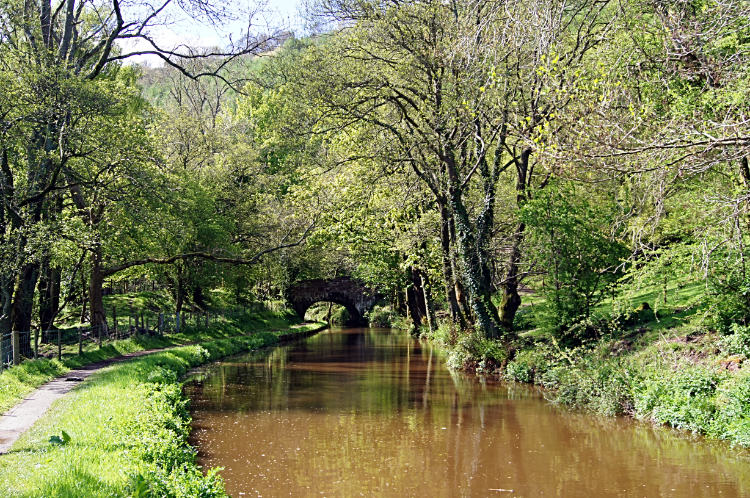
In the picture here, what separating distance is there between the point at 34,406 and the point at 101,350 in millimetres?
10199

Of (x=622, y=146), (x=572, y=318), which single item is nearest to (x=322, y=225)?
(x=572, y=318)

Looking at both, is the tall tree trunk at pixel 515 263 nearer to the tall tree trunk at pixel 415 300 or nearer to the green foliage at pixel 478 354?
the green foliage at pixel 478 354

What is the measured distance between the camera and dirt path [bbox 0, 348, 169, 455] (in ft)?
32.3

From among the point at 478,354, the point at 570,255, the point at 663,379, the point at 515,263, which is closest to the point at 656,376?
the point at 663,379

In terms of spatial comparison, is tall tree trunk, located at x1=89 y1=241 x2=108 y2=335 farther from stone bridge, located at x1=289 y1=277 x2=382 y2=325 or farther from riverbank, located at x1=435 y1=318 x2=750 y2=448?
stone bridge, located at x1=289 y1=277 x2=382 y2=325

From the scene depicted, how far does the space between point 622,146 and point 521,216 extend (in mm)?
9609

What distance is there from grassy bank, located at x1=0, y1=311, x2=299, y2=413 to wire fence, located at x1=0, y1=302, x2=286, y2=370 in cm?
31

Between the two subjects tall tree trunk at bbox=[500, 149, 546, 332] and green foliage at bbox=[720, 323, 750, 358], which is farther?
tall tree trunk at bbox=[500, 149, 546, 332]

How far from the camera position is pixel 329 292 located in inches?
2008

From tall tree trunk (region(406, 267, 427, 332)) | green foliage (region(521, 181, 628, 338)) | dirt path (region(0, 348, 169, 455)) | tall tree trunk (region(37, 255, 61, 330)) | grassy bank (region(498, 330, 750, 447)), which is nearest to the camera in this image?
dirt path (region(0, 348, 169, 455))

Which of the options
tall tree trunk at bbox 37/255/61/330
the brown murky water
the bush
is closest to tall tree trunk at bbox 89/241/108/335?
tall tree trunk at bbox 37/255/61/330

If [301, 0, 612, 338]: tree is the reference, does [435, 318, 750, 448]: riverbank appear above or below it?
below

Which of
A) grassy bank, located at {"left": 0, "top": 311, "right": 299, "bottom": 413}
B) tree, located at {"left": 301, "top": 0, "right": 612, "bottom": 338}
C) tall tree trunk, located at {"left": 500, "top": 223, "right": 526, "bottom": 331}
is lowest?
grassy bank, located at {"left": 0, "top": 311, "right": 299, "bottom": 413}

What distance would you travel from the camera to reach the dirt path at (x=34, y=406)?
9.85m
